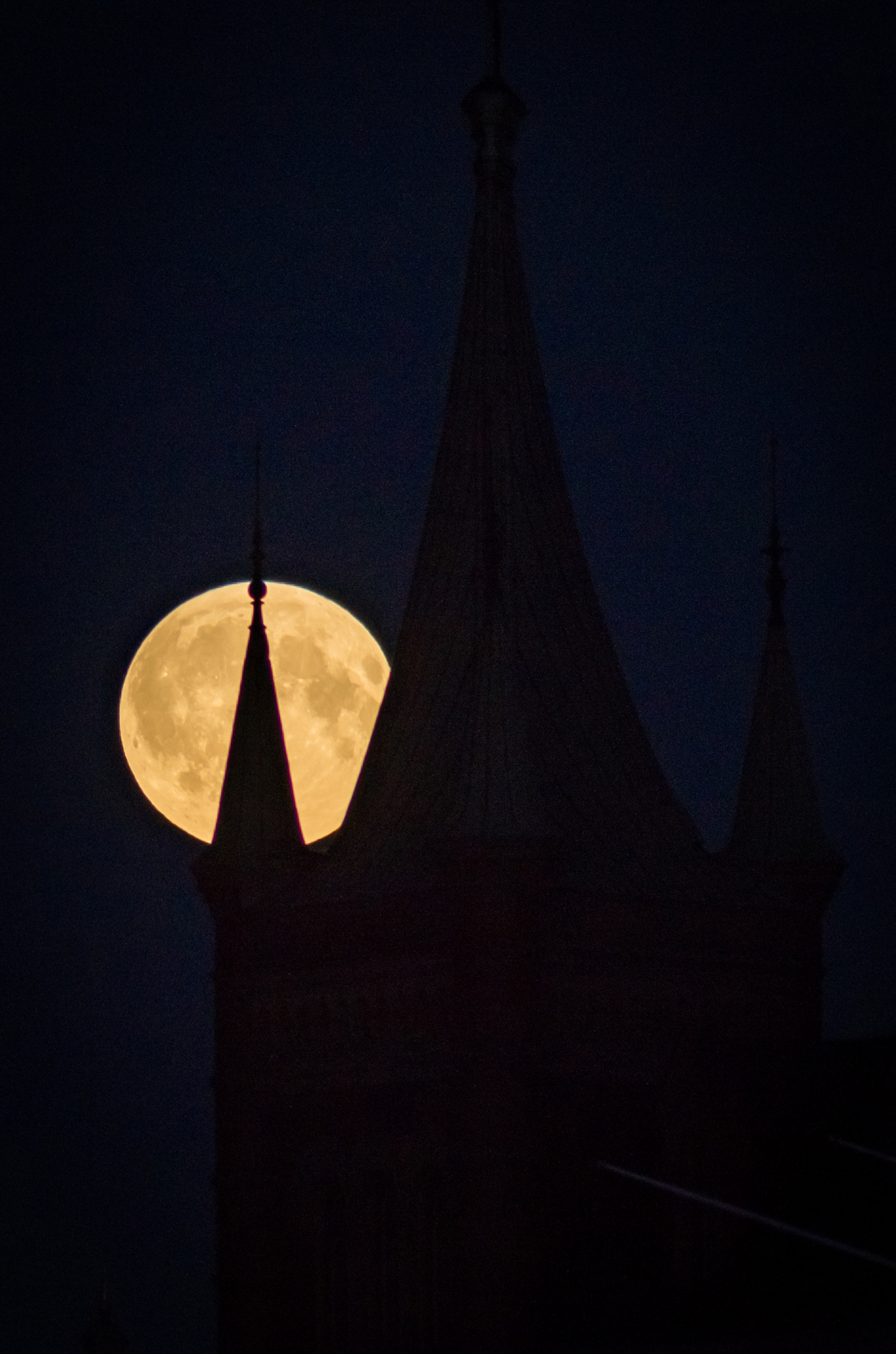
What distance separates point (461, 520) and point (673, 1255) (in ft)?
Answer: 38.8

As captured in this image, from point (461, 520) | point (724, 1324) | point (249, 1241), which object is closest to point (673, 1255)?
point (724, 1324)

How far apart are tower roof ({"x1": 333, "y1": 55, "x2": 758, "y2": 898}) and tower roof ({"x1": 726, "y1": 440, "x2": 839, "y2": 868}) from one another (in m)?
1.96

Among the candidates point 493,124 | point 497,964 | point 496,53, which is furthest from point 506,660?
point 496,53

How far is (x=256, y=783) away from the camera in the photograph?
7744 centimetres

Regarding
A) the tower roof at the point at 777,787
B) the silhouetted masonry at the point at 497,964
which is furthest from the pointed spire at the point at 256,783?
the tower roof at the point at 777,787

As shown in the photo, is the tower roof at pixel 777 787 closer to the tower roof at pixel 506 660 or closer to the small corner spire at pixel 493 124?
the tower roof at pixel 506 660

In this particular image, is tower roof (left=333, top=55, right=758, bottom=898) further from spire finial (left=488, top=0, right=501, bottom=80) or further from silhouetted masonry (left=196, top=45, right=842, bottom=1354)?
spire finial (left=488, top=0, right=501, bottom=80)

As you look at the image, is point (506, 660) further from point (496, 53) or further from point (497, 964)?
point (496, 53)

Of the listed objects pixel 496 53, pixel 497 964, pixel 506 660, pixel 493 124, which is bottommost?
pixel 497 964

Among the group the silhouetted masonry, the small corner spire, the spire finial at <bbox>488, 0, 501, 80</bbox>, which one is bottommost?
the silhouetted masonry

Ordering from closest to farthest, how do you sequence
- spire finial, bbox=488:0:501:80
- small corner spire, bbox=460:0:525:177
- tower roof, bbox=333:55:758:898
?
tower roof, bbox=333:55:758:898 < small corner spire, bbox=460:0:525:177 < spire finial, bbox=488:0:501:80

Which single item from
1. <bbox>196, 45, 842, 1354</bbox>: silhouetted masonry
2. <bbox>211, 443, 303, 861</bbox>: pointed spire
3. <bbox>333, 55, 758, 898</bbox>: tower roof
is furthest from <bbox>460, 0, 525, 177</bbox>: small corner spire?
<bbox>211, 443, 303, 861</bbox>: pointed spire

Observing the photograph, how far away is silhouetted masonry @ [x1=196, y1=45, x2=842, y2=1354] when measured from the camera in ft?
235

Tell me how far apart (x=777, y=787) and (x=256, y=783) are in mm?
8177
